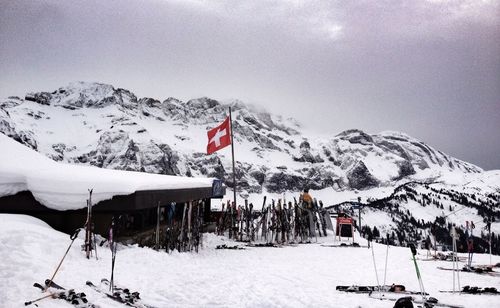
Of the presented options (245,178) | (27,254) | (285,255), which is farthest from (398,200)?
(27,254)

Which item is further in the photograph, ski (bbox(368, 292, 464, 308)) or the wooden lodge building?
the wooden lodge building

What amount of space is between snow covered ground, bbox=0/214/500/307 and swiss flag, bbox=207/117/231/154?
10345 mm

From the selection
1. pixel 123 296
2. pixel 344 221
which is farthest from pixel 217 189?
Answer: pixel 123 296

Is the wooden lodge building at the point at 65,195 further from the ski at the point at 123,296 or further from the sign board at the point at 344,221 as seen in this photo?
the sign board at the point at 344,221

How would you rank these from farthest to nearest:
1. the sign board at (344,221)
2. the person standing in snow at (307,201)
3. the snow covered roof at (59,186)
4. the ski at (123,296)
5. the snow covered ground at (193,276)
→ the person standing in snow at (307,201) → the sign board at (344,221) → the snow covered roof at (59,186) → the snow covered ground at (193,276) → the ski at (123,296)

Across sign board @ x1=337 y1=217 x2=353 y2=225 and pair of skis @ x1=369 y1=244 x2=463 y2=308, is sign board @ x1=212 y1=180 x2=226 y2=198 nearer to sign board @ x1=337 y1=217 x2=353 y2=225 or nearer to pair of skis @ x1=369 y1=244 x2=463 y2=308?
sign board @ x1=337 y1=217 x2=353 y2=225

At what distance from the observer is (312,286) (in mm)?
8320

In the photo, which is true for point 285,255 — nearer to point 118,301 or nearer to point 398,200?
point 118,301

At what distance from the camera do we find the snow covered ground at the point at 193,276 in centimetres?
584

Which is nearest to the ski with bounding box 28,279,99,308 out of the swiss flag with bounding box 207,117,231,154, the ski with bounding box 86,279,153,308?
the ski with bounding box 86,279,153,308

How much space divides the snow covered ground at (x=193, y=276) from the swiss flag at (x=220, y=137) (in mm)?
10345

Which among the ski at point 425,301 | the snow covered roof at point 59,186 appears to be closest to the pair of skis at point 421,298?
the ski at point 425,301

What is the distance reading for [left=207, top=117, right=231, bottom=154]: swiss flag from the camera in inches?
847

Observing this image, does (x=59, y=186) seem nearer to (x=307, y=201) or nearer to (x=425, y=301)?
(x=425, y=301)
